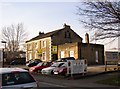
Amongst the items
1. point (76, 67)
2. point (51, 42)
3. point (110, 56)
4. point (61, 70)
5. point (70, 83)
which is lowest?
point (70, 83)

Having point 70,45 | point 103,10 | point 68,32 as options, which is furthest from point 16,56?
point 103,10

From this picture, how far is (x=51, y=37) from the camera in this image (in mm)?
67188

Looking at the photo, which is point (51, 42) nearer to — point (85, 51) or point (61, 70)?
point (85, 51)

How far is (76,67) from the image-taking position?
→ 31078mm

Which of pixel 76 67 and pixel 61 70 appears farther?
pixel 61 70

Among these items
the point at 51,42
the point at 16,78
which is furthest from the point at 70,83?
the point at 51,42

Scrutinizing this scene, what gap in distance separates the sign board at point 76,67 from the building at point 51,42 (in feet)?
109

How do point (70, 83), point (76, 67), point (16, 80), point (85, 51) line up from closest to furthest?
point (16, 80) → point (70, 83) → point (76, 67) → point (85, 51)

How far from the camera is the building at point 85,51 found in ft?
183

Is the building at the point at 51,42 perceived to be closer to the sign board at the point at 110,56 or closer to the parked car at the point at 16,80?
the sign board at the point at 110,56

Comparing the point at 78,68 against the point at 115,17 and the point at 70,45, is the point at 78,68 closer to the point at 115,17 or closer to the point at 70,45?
the point at 115,17

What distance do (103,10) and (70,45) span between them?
3316cm

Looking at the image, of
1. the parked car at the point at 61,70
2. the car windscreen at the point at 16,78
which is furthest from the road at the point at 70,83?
the car windscreen at the point at 16,78

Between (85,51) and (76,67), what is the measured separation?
25.9 m
